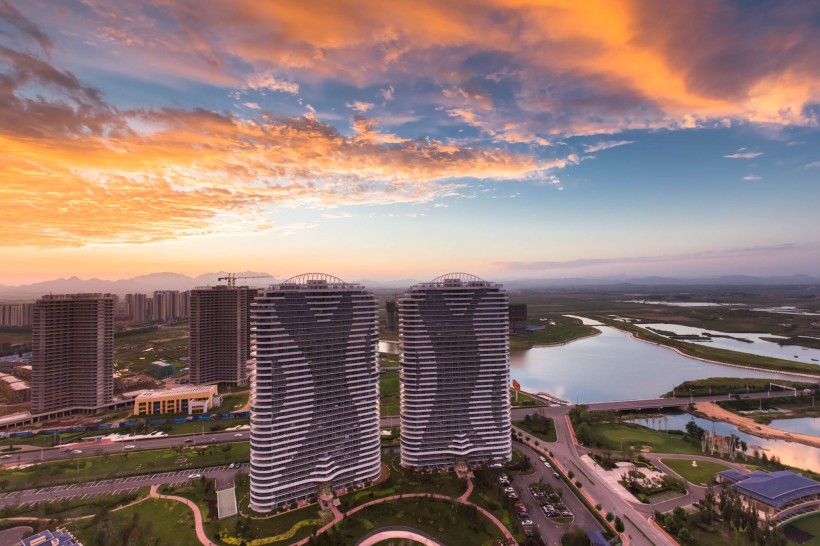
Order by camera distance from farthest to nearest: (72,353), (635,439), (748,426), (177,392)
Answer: (177,392) < (72,353) < (748,426) < (635,439)

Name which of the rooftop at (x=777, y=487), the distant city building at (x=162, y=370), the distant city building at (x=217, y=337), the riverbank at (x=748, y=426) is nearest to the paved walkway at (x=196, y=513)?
the distant city building at (x=217, y=337)

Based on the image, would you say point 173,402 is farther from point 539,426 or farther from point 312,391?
point 539,426

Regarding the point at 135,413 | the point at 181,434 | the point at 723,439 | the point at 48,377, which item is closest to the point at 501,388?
the point at 723,439

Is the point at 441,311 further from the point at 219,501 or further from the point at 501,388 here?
the point at 219,501

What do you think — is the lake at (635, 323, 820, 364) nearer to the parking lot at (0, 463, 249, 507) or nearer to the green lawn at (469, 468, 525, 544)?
the green lawn at (469, 468, 525, 544)

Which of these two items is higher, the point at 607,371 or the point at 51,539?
Answer: the point at 51,539

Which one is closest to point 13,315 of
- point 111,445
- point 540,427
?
point 111,445

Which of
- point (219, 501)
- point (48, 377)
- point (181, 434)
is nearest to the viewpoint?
point (219, 501)

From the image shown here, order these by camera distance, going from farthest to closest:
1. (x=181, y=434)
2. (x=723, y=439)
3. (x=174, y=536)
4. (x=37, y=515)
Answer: (x=181, y=434)
(x=723, y=439)
(x=37, y=515)
(x=174, y=536)
